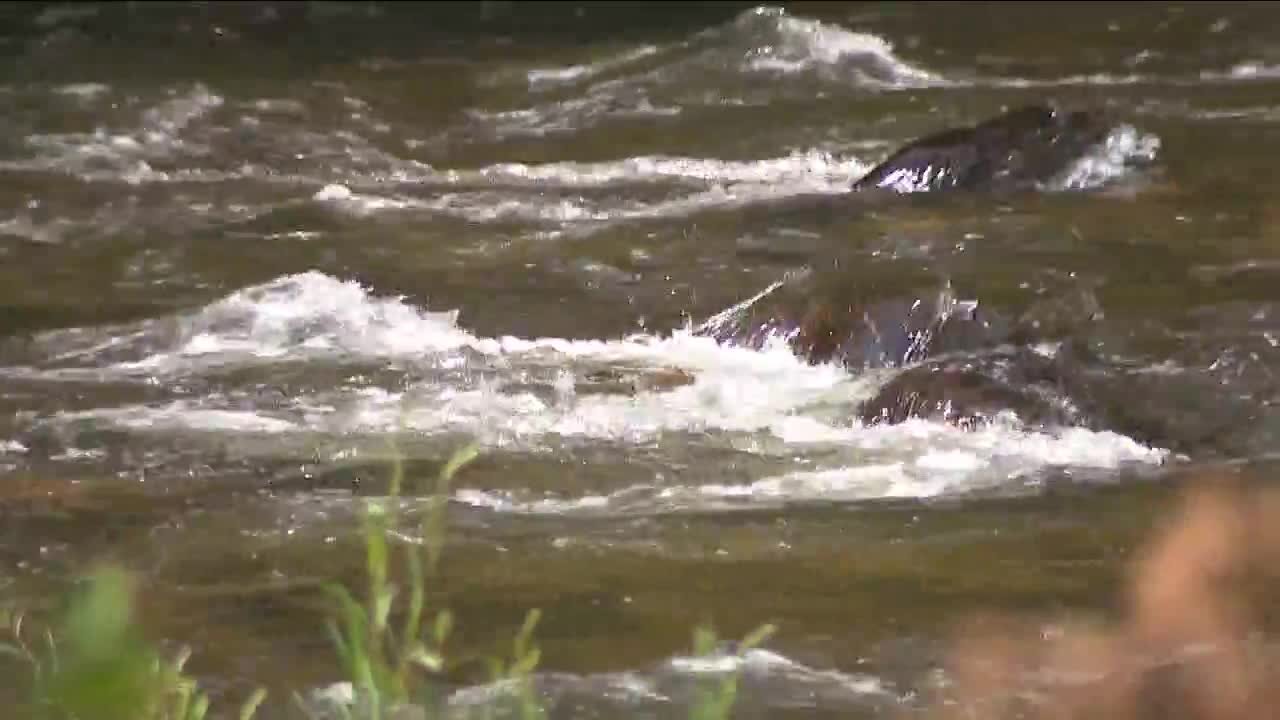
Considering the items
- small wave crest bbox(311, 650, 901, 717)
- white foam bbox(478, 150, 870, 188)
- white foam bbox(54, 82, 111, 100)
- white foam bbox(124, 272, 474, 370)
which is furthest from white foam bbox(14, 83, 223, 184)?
small wave crest bbox(311, 650, 901, 717)

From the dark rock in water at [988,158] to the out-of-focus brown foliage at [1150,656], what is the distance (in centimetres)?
495

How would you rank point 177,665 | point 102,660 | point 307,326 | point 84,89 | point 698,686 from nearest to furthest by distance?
point 102,660
point 177,665
point 698,686
point 307,326
point 84,89

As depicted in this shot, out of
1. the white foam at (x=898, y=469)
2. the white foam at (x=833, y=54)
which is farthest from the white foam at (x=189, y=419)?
the white foam at (x=833, y=54)

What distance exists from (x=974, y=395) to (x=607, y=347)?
5.55ft

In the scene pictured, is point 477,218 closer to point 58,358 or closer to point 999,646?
point 58,358

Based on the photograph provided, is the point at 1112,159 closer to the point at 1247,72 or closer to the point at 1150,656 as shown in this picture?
the point at 1247,72

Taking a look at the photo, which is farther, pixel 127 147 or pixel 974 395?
pixel 127 147

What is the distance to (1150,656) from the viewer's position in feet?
13.0

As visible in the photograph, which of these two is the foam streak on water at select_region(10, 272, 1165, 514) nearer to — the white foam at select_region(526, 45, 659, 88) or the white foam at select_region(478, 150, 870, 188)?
the white foam at select_region(478, 150, 870, 188)

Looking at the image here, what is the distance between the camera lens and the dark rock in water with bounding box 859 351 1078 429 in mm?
5832

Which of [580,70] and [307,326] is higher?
[580,70]

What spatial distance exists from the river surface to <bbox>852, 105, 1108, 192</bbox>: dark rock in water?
16 centimetres

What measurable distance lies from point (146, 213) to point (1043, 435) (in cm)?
576

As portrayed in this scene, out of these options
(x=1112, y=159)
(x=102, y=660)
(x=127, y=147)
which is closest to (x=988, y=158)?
(x=1112, y=159)
